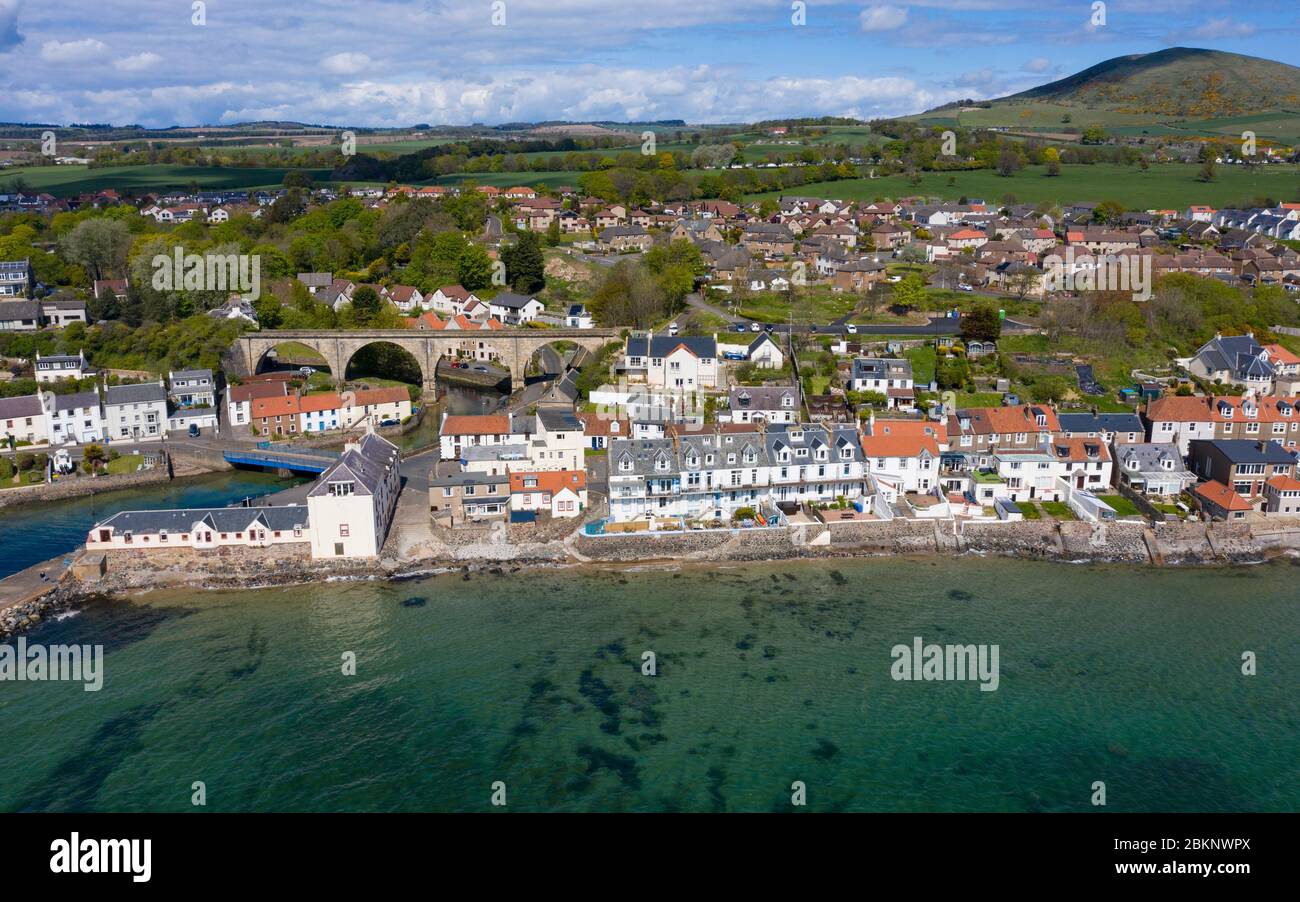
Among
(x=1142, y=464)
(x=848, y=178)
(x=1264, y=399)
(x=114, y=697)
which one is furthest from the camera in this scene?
(x=848, y=178)

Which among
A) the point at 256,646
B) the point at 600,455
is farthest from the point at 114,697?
the point at 600,455

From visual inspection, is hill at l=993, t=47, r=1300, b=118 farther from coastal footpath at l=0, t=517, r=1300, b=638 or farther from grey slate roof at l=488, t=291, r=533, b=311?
coastal footpath at l=0, t=517, r=1300, b=638

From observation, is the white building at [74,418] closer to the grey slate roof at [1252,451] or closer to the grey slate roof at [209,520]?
the grey slate roof at [209,520]

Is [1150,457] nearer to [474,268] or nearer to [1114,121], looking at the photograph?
[474,268]

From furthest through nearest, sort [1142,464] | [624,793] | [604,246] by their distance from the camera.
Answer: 1. [604,246]
2. [1142,464]
3. [624,793]

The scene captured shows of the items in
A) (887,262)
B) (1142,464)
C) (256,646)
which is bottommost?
(256,646)

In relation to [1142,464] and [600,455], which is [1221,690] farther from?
[600,455]

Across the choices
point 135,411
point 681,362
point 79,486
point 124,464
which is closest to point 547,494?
point 681,362

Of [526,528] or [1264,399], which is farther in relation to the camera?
[1264,399]
